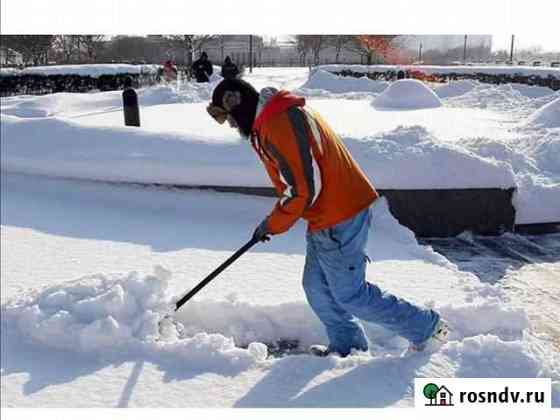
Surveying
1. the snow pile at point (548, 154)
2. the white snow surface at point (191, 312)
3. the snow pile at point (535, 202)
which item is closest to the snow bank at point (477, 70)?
the snow pile at point (548, 154)

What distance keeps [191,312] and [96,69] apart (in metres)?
14.7

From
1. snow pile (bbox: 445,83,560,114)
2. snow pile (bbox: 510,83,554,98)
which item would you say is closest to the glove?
snow pile (bbox: 445,83,560,114)

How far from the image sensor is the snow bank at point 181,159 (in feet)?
15.3

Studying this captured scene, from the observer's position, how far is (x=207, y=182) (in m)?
4.75

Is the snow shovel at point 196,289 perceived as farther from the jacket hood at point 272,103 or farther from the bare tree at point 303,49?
the bare tree at point 303,49

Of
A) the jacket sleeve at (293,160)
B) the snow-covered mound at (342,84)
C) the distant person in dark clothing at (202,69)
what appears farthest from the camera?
the snow-covered mound at (342,84)

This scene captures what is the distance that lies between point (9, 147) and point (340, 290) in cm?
355

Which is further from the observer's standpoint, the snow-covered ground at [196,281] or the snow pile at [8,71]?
the snow pile at [8,71]

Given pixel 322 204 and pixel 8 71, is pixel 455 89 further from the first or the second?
pixel 322 204

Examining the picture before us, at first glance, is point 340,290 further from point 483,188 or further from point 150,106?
point 150,106

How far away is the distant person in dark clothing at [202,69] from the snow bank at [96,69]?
2259 mm

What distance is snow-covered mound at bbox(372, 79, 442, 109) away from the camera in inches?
563

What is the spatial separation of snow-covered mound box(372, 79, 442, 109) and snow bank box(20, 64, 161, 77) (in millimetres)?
8070

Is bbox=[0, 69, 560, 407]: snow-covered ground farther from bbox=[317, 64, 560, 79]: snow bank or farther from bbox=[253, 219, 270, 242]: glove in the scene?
bbox=[317, 64, 560, 79]: snow bank
